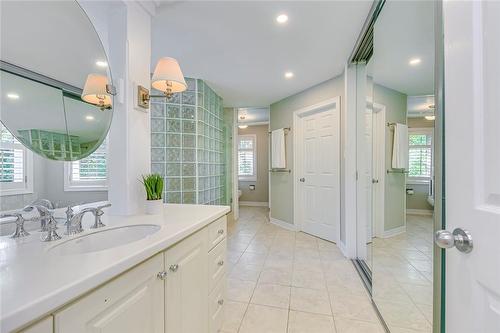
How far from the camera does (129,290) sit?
715 mm

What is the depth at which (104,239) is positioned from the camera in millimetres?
1051

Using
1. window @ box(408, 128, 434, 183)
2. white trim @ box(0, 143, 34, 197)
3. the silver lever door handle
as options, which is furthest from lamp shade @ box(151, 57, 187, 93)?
the silver lever door handle

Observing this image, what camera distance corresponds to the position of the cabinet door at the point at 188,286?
92cm

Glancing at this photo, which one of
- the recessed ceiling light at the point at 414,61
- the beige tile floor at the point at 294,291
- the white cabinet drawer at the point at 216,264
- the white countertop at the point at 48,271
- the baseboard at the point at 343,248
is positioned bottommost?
the beige tile floor at the point at 294,291

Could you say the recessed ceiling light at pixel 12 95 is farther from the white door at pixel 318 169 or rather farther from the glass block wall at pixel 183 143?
the white door at pixel 318 169

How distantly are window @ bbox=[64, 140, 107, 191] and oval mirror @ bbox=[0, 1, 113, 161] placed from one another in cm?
4

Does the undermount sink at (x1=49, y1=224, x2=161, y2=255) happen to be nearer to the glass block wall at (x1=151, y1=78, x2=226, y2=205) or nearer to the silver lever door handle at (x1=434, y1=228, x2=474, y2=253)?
the silver lever door handle at (x1=434, y1=228, x2=474, y2=253)

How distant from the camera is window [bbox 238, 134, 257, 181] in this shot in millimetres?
6402

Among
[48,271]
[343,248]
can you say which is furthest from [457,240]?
[343,248]

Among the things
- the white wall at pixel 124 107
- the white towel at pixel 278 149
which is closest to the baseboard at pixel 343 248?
the white towel at pixel 278 149

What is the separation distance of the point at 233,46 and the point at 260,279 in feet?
7.79

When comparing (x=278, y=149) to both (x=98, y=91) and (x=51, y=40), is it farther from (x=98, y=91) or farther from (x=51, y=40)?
(x=51, y=40)

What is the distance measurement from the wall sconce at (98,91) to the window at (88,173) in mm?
230

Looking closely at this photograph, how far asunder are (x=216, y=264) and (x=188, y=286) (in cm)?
34
